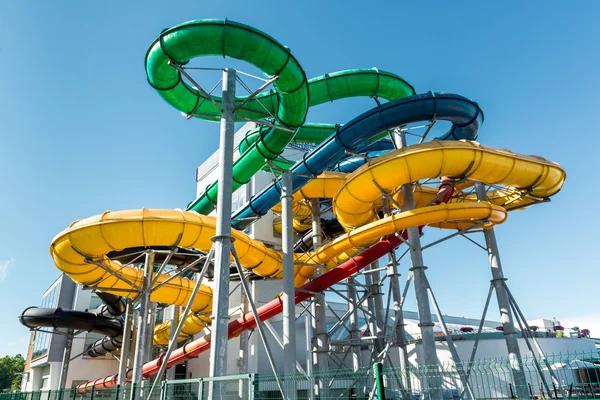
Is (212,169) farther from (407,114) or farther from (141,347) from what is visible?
(407,114)

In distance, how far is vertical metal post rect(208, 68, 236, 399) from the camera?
8586mm

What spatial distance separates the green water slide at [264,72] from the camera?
965 cm

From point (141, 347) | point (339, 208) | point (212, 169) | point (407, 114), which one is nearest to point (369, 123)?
point (407, 114)

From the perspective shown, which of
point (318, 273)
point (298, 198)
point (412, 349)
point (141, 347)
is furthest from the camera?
point (412, 349)

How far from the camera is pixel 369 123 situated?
1237 centimetres

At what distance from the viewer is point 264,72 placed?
1039 centimetres

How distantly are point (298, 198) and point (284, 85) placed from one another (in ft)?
24.2

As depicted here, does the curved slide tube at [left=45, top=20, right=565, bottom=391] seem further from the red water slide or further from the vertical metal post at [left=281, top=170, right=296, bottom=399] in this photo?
the vertical metal post at [left=281, top=170, right=296, bottom=399]

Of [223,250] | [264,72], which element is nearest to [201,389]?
[223,250]

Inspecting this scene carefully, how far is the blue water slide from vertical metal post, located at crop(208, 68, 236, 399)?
4016 millimetres

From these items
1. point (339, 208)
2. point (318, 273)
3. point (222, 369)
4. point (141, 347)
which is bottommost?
point (222, 369)

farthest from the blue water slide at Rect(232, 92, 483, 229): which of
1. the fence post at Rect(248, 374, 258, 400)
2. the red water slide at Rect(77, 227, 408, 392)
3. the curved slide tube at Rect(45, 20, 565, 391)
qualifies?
the fence post at Rect(248, 374, 258, 400)

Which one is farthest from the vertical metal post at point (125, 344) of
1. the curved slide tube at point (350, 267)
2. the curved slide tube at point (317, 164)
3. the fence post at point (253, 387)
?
the fence post at point (253, 387)

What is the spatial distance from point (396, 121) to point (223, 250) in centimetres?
613
